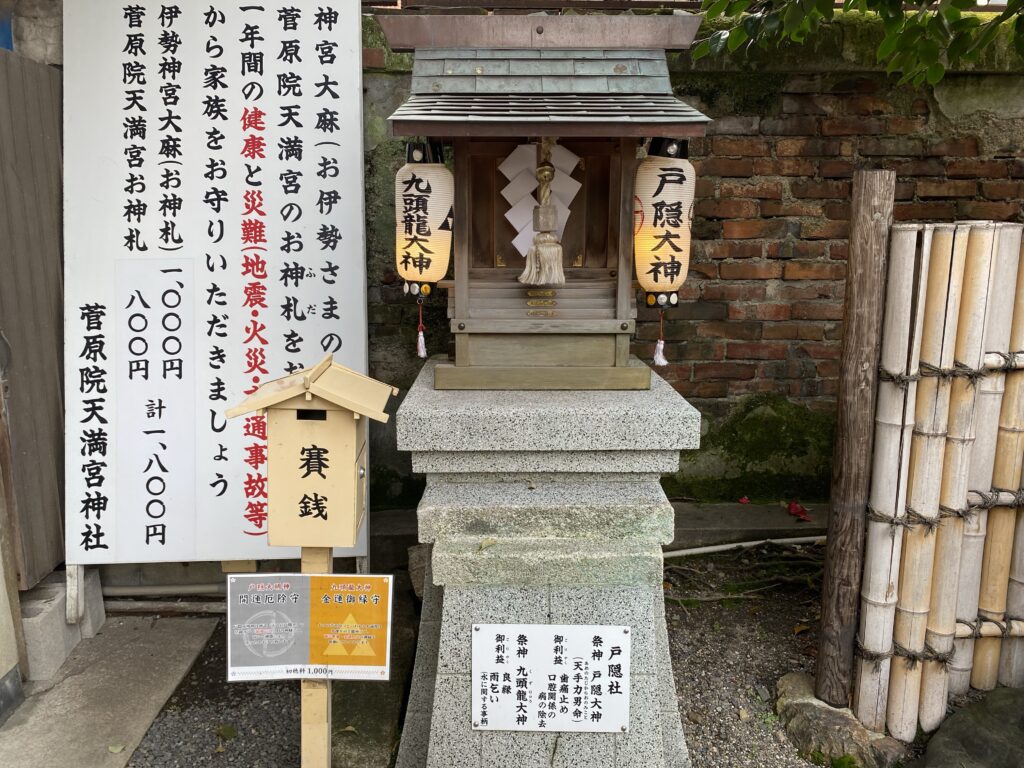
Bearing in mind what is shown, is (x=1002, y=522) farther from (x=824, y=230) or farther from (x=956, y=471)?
(x=824, y=230)

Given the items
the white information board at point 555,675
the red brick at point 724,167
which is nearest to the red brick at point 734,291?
the red brick at point 724,167

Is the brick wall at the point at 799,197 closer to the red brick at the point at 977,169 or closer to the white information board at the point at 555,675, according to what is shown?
the red brick at the point at 977,169

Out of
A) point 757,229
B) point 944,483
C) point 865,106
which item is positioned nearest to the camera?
point 944,483

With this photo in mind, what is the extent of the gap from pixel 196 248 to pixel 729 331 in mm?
2859

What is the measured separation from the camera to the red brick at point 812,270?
396 centimetres

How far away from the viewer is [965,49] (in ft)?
9.71

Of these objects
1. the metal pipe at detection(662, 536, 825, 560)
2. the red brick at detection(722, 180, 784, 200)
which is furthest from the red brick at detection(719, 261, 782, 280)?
the metal pipe at detection(662, 536, 825, 560)

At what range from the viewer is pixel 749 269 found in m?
3.96

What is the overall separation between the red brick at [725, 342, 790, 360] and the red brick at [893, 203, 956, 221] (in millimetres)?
943

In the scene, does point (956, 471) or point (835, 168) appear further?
point (835, 168)

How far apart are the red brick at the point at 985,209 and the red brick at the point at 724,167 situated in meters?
1.21

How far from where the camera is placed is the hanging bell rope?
263 centimetres

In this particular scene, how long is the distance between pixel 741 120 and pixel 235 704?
3837 mm

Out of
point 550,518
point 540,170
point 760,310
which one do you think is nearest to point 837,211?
point 760,310
